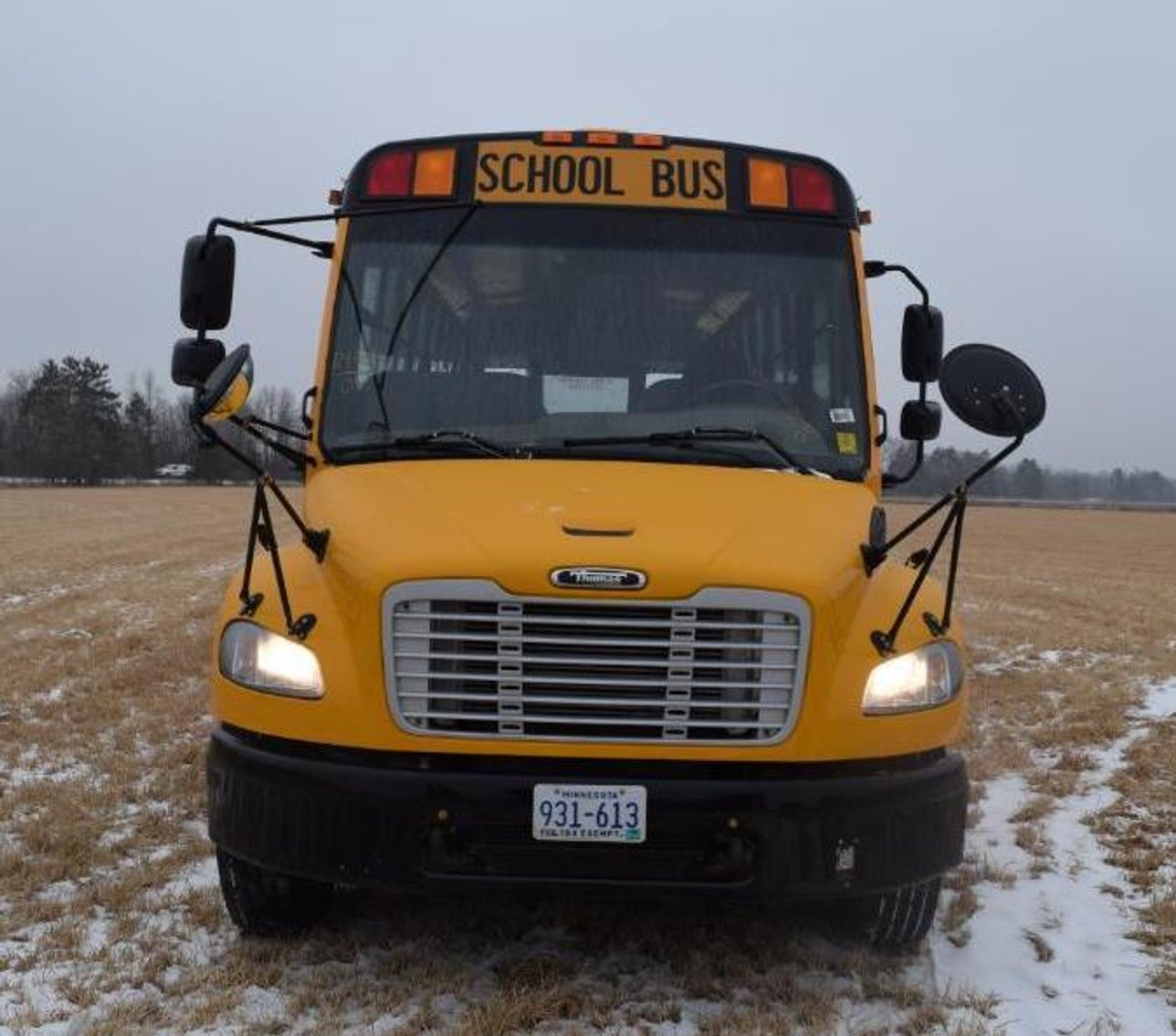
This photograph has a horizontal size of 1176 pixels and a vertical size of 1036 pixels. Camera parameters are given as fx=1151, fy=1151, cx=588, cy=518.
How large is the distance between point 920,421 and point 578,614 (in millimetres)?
2171

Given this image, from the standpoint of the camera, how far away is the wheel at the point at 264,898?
146 inches

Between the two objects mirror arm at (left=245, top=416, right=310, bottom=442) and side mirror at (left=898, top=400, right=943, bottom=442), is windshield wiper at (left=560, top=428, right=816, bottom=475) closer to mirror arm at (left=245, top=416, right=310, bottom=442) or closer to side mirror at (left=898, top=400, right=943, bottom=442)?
side mirror at (left=898, top=400, right=943, bottom=442)

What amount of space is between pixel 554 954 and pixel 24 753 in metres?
3.90

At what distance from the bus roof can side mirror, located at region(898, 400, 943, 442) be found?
0.79 meters

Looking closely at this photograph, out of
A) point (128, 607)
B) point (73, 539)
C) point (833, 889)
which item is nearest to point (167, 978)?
point (833, 889)

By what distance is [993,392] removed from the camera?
141 inches

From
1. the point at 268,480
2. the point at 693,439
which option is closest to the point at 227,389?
the point at 268,480

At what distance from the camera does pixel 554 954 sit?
376cm

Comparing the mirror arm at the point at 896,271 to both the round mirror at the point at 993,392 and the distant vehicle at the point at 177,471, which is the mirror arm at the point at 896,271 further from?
the distant vehicle at the point at 177,471

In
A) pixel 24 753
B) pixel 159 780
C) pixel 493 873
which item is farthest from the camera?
pixel 24 753

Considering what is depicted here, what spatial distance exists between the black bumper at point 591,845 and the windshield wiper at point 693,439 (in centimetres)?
121

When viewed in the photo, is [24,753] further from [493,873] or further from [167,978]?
[493,873]

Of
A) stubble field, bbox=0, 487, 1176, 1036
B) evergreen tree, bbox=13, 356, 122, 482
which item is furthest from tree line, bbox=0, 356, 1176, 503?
stubble field, bbox=0, 487, 1176, 1036

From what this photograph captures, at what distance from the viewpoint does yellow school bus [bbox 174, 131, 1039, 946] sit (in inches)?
124
